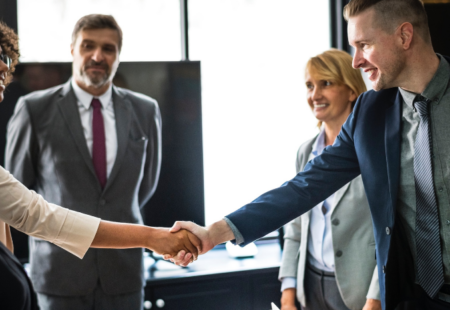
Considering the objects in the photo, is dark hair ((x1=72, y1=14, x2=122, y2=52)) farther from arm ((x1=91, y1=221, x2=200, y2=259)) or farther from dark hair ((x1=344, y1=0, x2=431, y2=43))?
dark hair ((x1=344, y1=0, x2=431, y2=43))

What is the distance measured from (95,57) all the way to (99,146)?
1.58 feet

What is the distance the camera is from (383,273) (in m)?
1.61

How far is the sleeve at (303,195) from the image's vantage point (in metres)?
1.91

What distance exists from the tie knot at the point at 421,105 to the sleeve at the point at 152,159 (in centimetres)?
152

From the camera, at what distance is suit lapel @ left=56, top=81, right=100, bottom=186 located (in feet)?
7.75

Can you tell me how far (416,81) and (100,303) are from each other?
5.83 feet

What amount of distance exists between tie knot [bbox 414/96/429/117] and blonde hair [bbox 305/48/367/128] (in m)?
0.69

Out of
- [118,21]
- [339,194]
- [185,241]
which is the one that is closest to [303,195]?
[339,194]

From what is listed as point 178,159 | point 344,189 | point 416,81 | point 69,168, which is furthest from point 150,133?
point 416,81

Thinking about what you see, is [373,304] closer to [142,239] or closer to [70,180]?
[142,239]

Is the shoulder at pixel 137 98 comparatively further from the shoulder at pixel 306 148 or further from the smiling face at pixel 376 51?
the smiling face at pixel 376 51

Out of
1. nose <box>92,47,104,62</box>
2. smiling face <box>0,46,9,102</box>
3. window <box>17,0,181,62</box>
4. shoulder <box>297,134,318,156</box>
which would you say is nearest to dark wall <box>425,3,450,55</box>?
shoulder <box>297,134,318,156</box>

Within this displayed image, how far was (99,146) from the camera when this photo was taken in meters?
2.43

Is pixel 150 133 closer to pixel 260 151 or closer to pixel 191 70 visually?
pixel 191 70
